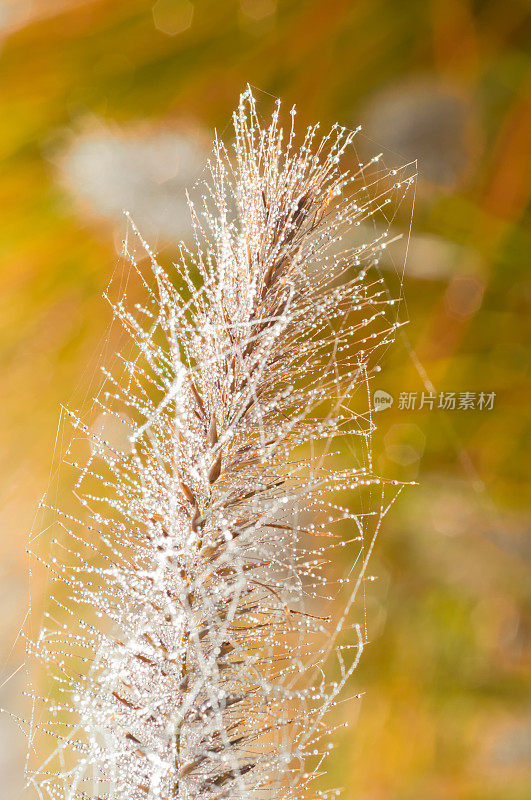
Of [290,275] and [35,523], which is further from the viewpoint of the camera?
[35,523]

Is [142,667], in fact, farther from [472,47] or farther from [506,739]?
[472,47]

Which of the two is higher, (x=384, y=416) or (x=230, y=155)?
(x=230, y=155)

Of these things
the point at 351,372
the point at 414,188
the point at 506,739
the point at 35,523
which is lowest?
the point at 506,739

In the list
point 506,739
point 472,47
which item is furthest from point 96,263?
point 506,739
